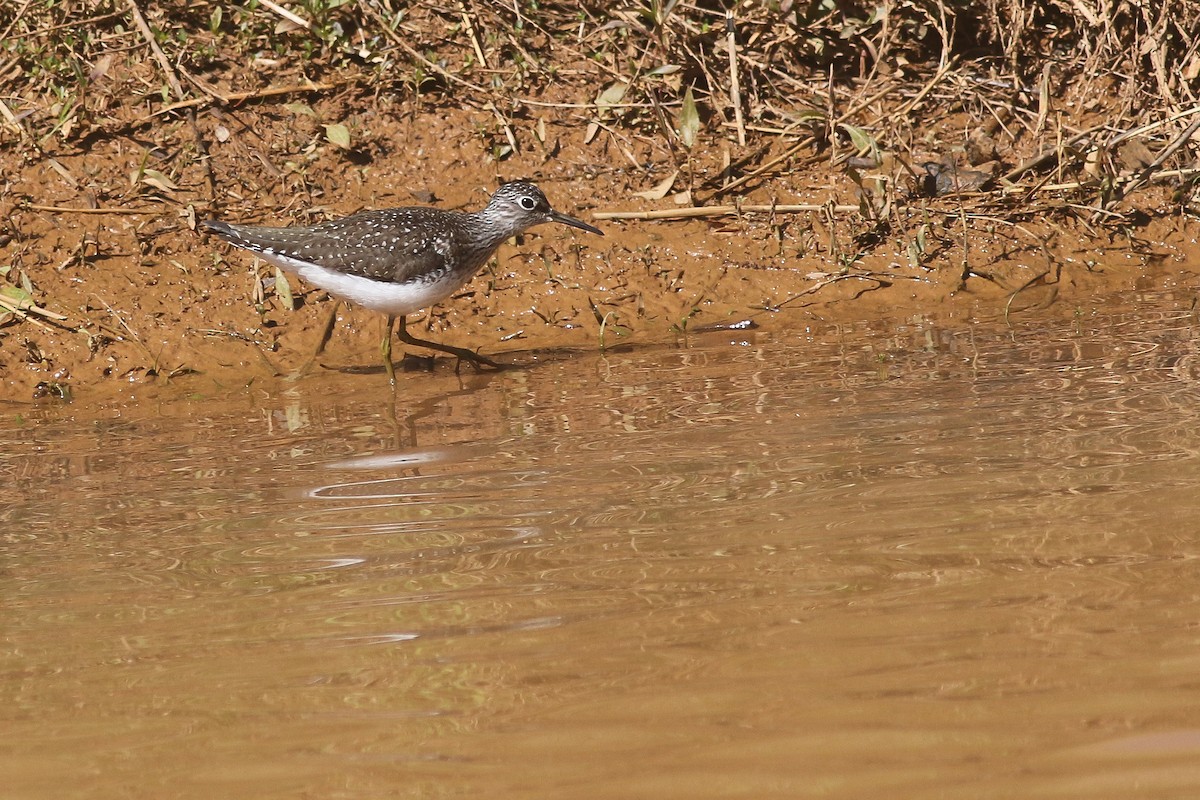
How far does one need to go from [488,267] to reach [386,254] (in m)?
1.30

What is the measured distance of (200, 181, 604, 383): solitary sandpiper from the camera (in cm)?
731

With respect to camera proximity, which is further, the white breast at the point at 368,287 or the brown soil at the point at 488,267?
the brown soil at the point at 488,267

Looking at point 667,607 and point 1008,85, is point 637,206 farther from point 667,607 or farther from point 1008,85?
point 667,607

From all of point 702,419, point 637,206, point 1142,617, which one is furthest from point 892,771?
point 637,206

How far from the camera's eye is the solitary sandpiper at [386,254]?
7.31 meters

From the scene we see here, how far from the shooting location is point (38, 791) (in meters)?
2.88

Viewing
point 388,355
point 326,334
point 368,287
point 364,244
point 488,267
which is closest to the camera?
point 368,287

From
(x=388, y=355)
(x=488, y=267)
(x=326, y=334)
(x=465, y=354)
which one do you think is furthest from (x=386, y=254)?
(x=488, y=267)

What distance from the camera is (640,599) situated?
3713 millimetres

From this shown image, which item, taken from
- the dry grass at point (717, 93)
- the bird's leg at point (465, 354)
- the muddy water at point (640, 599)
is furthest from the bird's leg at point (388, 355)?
the dry grass at point (717, 93)

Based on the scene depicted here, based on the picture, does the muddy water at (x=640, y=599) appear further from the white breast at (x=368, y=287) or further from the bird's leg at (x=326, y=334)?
the bird's leg at (x=326, y=334)

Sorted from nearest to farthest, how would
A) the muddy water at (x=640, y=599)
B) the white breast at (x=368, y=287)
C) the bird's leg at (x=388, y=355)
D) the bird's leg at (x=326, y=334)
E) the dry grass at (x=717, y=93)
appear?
the muddy water at (x=640, y=599) < the white breast at (x=368, y=287) < the bird's leg at (x=388, y=355) < the bird's leg at (x=326, y=334) < the dry grass at (x=717, y=93)

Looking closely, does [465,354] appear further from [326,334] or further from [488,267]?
[488,267]

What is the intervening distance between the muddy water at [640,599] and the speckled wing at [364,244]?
126cm
